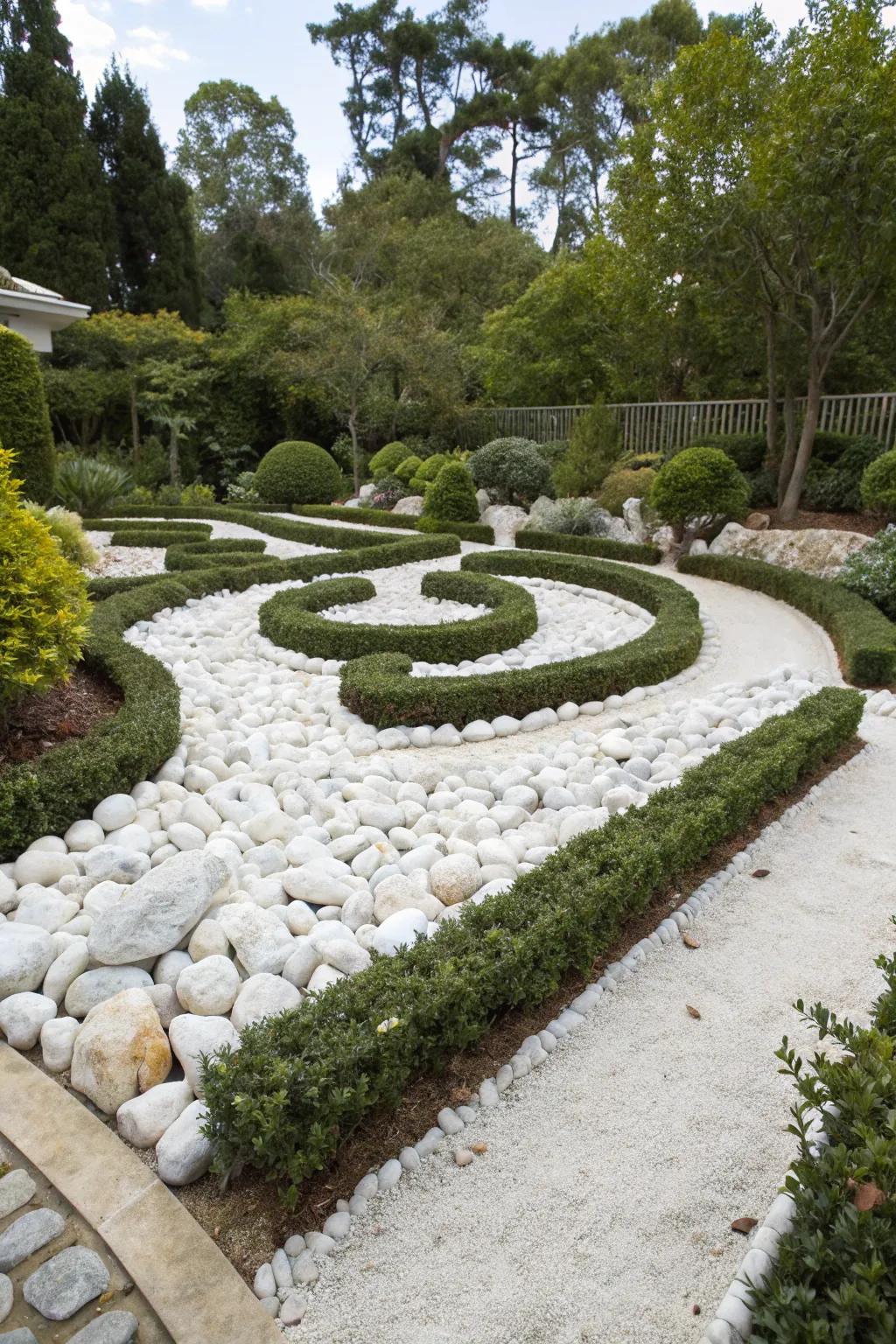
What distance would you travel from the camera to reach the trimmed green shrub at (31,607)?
3.46 meters

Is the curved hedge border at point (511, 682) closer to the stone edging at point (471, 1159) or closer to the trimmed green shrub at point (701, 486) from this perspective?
the stone edging at point (471, 1159)

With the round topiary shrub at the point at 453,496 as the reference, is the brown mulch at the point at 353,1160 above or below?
below

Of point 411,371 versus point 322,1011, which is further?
point 411,371

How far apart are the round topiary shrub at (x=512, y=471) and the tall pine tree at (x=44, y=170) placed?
12839 millimetres

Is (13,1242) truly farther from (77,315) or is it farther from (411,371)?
(411,371)

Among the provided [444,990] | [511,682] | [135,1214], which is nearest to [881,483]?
[511,682]

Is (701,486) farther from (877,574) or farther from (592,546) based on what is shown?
(877,574)

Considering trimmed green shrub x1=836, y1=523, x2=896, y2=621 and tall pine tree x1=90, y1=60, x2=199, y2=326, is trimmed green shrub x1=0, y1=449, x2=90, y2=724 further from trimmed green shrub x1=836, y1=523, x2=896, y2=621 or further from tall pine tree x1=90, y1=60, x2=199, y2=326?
tall pine tree x1=90, y1=60, x2=199, y2=326

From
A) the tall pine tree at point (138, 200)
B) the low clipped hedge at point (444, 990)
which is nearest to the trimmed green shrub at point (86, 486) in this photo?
the tall pine tree at point (138, 200)

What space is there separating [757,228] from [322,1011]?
1111 centimetres

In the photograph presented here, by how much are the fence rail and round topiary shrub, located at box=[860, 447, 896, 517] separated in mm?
2224

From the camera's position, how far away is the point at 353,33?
29.8m

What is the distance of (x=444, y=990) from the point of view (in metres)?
2.13

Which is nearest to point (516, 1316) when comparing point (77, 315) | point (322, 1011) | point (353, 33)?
point (322, 1011)
